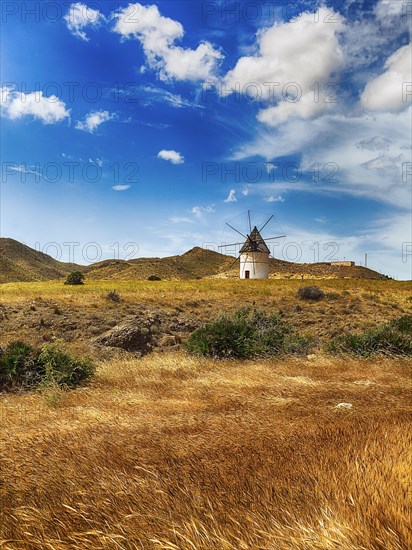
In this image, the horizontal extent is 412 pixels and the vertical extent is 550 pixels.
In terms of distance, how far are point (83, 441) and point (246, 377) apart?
567cm

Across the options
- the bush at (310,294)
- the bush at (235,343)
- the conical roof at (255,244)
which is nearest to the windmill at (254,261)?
the conical roof at (255,244)

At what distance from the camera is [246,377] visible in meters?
9.48

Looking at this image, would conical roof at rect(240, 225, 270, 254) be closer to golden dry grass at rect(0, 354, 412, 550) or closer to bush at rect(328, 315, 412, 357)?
bush at rect(328, 315, 412, 357)

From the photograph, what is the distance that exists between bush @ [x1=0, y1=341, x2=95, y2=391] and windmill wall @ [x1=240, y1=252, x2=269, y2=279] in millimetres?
62566

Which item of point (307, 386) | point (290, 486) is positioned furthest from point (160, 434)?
point (307, 386)

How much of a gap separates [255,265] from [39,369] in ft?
208

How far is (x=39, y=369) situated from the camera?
11594mm

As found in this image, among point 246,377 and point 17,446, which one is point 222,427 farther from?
point 246,377

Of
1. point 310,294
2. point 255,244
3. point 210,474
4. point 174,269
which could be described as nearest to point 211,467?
point 210,474

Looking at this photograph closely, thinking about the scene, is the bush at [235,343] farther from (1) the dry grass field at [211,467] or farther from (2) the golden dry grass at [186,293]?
(2) the golden dry grass at [186,293]

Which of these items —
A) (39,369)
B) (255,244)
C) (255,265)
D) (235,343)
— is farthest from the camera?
(255,244)

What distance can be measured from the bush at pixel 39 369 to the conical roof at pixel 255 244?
212 ft

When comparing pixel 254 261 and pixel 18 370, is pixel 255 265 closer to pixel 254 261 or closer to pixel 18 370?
pixel 254 261

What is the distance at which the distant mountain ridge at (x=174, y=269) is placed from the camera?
117m
